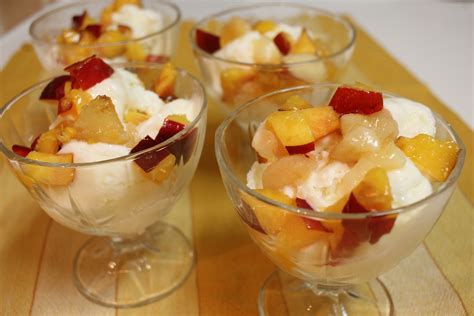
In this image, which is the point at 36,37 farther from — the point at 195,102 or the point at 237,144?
the point at 237,144

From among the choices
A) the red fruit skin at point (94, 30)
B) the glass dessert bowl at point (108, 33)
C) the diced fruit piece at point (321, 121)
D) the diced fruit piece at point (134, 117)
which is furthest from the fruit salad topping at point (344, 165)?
the red fruit skin at point (94, 30)

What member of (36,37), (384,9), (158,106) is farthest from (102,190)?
(384,9)

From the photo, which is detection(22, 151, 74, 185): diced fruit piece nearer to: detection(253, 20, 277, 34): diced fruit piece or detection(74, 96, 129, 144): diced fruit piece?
detection(74, 96, 129, 144): diced fruit piece

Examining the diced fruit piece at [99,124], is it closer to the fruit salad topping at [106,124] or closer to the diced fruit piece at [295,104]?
the fruit salad topping at [106,124]

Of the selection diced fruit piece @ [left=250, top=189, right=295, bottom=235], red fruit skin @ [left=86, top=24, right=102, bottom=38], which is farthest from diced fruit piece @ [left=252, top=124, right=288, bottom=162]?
red fruit skin @ [left=86, top=24, right=102, bottom=38]

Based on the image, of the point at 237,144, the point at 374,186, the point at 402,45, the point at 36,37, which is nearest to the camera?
the point at 374,186
